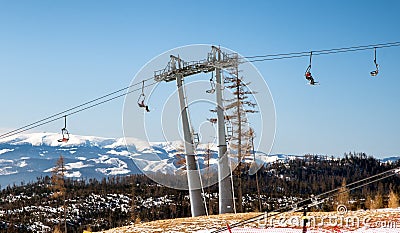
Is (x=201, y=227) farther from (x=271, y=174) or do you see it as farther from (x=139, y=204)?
(x=271, y=174)

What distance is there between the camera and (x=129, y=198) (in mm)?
76312

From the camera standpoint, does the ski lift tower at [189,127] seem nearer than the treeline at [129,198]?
Yes

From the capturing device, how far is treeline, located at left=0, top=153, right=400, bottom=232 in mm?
59969

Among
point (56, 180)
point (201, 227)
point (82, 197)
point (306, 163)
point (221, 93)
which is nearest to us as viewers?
point (201, 227)

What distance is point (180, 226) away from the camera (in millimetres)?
15883

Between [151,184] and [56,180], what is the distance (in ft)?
135

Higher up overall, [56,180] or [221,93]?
[221,93]

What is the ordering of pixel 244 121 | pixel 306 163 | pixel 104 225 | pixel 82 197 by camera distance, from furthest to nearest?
pixel 306 163 → pixel 82 197 → pixel 104 225 → pixel 244 121

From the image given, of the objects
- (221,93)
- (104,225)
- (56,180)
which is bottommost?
(104,225)

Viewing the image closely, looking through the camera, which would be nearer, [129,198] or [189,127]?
[189,127]

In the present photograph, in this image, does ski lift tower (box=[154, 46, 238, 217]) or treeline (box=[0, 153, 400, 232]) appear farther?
treeline (box=[0, 153, 400, 232])

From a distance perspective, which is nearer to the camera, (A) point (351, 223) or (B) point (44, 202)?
(A) point (351, 223)

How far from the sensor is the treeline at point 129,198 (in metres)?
60.0

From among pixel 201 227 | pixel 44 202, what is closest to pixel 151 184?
pixel 44 202
